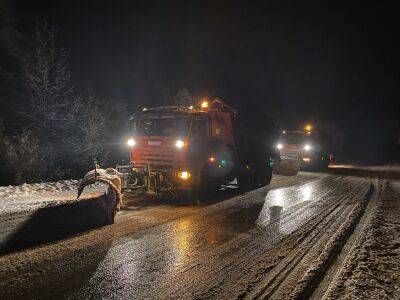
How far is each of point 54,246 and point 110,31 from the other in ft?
130

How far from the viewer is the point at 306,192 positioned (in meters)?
11.2

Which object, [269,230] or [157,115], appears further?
[157,115]

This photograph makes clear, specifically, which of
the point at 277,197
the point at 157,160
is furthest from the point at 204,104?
the point at 277,197

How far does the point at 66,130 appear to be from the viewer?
16766 millimetres

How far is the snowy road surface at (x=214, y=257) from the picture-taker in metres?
3.80

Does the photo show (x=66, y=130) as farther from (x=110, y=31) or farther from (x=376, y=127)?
(x=376, y=127)

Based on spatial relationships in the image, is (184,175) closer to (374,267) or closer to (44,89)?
(374,267)

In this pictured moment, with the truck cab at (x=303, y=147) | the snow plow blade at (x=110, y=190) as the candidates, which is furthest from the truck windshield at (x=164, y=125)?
the truck cab at (x=303, y=147)

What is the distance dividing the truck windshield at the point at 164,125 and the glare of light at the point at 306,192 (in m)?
4.19

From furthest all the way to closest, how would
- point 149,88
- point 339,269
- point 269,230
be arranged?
point 149,88, point 269,230, point 339,269

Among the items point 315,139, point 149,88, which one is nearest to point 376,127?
point 149,88

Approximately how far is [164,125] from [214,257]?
519 centimetres

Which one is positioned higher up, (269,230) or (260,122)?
(260,122)

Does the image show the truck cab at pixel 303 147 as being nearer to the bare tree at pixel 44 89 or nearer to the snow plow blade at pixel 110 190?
the bare tree at pixel 44 89
